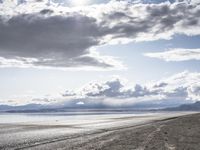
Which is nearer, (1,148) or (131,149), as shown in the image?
(131,149)

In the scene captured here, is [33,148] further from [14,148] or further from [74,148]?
[74,148]

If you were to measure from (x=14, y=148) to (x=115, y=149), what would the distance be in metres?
8.96

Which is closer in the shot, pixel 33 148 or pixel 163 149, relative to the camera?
pixel 163 149

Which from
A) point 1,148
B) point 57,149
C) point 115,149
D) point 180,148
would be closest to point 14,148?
point 1,148

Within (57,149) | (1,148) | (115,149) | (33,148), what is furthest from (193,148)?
(1,148)

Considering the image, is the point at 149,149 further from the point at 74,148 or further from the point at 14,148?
the point at 14,148

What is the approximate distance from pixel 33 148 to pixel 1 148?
8.95ft

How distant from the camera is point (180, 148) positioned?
27156 mm

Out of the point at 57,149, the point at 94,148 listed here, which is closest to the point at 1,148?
the point at 57,149

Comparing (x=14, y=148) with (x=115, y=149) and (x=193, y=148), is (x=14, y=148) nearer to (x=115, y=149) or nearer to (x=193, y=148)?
(x=115, y=149)

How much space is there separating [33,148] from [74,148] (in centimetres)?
390

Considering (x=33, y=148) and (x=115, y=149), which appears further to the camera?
(x=33, y=148)

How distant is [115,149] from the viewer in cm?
2684

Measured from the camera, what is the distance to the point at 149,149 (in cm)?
2658
